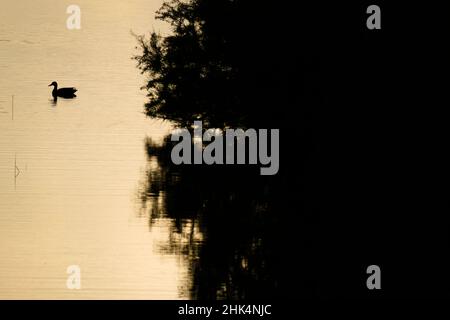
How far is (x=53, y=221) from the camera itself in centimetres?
2856

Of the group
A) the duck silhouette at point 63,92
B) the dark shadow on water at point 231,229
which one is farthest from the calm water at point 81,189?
the duck silhouette at point 63,92

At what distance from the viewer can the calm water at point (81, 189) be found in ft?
77.4

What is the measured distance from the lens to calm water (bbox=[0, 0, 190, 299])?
2359 centimetres

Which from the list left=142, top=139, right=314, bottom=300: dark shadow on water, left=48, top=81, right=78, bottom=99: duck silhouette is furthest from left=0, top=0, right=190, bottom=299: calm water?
left=48, top=81, right=78, bottom=99: duck silhouette

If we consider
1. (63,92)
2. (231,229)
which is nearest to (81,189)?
(231,229)

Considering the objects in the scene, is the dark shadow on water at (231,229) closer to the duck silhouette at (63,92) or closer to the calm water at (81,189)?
the calm water at (81,189)

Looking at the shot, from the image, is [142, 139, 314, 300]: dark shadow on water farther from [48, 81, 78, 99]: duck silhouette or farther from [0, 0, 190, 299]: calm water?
[48, 81, 78, 99]: duck silhouette

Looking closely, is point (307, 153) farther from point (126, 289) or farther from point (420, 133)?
point (126, 289)

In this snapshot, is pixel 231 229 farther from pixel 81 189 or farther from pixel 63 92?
pixel 63 92

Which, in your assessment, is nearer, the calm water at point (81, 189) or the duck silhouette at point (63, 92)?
the calm water at point (81, 189)

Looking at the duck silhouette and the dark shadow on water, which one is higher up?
the duck silhouette

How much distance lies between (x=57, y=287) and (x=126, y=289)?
1081mm

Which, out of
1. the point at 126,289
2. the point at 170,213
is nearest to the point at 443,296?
the point at 126,289

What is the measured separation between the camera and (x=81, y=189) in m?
32.7
